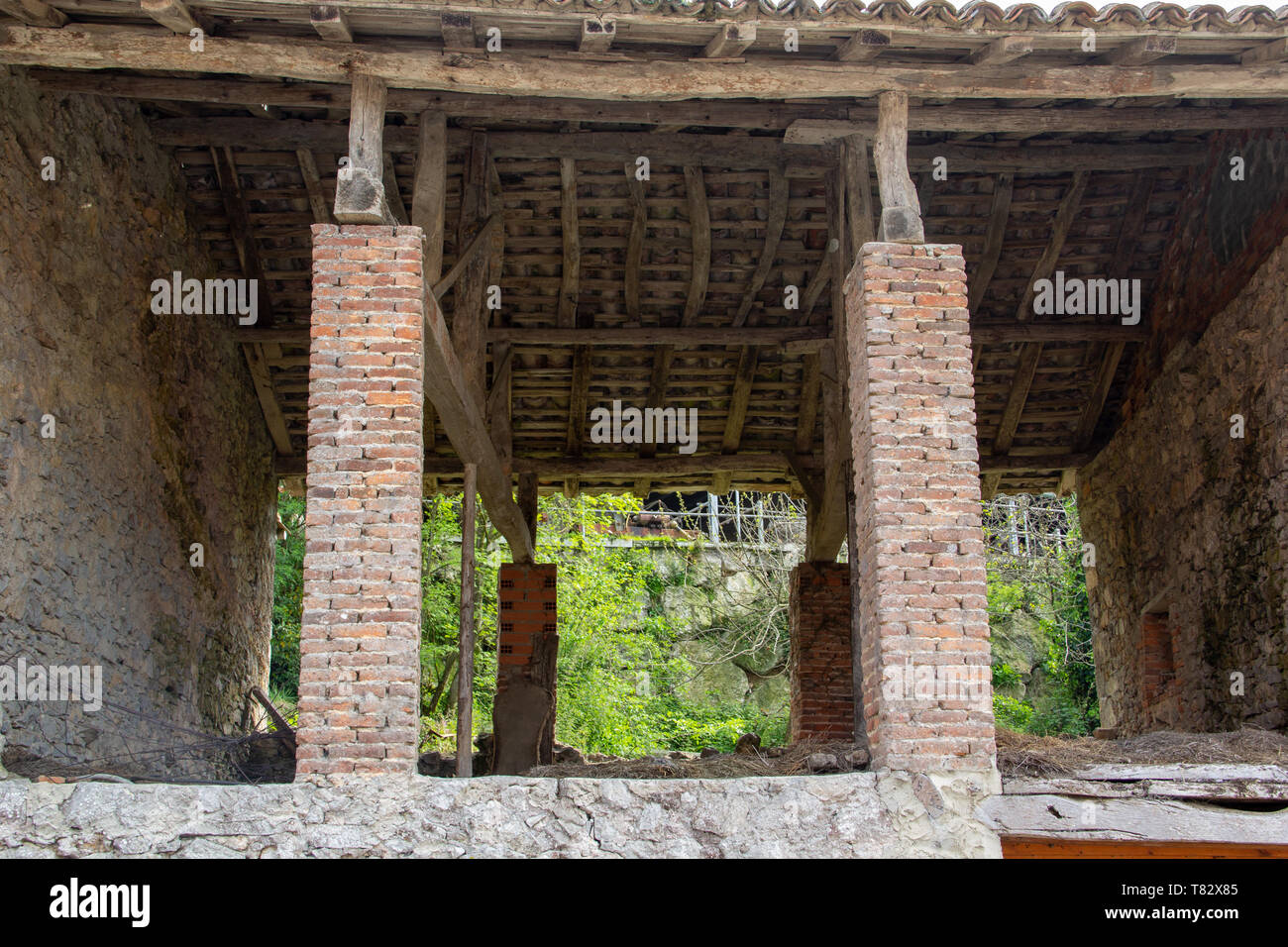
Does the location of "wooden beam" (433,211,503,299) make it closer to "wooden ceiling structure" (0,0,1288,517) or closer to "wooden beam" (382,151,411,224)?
"wooden ceiling structure" (0,0,1288,517)

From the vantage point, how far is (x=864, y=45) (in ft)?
21.1

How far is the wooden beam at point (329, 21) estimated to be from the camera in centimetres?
612

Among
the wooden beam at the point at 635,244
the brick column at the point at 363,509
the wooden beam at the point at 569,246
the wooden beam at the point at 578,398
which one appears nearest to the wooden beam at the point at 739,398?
the wooden beam at the point at 635,244

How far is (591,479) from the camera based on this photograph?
43.0 feet

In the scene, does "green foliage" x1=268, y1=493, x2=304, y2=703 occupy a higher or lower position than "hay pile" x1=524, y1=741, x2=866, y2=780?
higher

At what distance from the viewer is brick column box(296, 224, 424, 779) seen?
553 centimetres

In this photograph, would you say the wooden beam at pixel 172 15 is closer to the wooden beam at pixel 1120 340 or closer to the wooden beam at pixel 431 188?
the wooden beam at pixel 431 188

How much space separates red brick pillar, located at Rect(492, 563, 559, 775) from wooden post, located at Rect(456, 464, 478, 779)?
2.00 meters

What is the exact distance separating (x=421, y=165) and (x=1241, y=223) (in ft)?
18.9

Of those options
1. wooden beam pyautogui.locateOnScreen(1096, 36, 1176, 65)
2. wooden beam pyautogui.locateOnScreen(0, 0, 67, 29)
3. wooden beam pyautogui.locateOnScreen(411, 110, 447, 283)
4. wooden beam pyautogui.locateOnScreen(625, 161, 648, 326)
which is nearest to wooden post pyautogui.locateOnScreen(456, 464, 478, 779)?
wooden beam pyautogui.locateOnScreen(411, 110, 447, 283)

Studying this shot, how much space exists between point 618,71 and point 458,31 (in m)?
0.87

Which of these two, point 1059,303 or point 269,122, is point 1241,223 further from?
point 269,122
